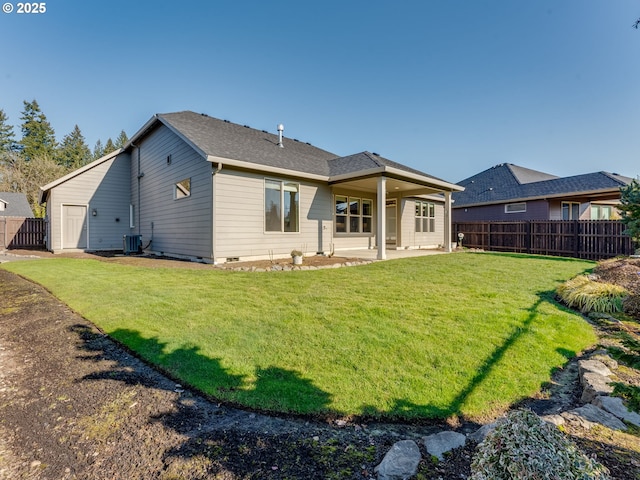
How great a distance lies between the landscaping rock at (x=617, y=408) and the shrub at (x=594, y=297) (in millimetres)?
3572

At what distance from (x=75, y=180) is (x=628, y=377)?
1809cm

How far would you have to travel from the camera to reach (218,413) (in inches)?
95.0

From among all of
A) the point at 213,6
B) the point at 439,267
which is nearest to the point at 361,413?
the point at 439,267

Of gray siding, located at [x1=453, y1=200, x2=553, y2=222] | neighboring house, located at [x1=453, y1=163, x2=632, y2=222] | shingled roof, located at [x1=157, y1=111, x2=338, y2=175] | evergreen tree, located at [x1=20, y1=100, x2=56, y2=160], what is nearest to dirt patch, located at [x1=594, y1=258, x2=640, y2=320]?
shingled roof, located at [x1=157, y1=111, x2=338, y2=175]

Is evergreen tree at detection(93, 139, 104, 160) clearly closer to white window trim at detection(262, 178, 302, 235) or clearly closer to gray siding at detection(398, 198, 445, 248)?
white window trim at detection(262, 178, 302, 235)

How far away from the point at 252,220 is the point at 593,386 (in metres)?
8.78

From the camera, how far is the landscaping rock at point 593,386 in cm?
265

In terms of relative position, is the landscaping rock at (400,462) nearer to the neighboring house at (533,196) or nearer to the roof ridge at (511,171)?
the neighboring house at (533,196)

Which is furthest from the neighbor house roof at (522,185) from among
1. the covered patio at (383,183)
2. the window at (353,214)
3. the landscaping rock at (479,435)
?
the landscaping rock at (479,435)

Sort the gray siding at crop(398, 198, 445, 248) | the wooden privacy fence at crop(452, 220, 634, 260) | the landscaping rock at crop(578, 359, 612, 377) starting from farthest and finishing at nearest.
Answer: the gray siding at crop(398, 198, 445, 248) → the wooden privacy fence at crop(452, 220, 634, 260) → the landscaping rock at crop(578, 359, 612, 377)

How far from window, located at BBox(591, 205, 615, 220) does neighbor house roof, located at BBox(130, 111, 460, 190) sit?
14.2 meters

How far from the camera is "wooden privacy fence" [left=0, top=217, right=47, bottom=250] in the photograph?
15.5 m

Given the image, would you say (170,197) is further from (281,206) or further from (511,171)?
(511,171)

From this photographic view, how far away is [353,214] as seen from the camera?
44.0ft
